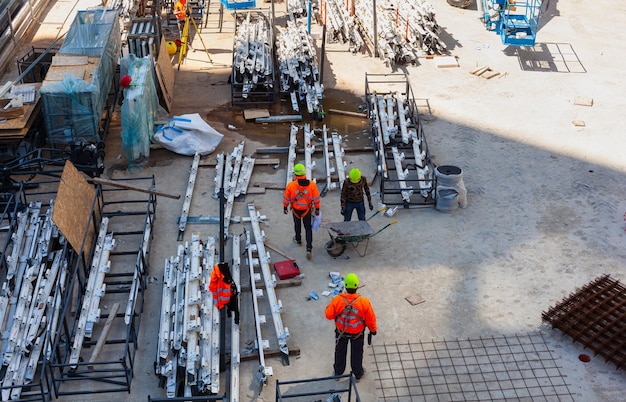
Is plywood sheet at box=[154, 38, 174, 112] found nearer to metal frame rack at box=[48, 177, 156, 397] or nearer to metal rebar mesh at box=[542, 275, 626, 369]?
metal frame rack at box=[48, 177, 156, 397]

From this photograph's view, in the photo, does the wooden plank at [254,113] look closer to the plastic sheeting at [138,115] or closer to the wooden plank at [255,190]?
the plastic sheeting at [138,115]

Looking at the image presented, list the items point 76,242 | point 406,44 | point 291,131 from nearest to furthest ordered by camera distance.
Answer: point 76,242, point 291,131, point 406,44

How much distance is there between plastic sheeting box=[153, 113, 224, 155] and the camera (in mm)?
18859

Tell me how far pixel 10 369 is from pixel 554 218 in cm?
1086

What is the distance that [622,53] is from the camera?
25109 mm

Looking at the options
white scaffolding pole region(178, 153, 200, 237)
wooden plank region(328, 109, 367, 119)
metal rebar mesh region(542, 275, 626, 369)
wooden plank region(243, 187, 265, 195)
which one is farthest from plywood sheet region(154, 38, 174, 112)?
metal rebar mesh region(542, 275, 626, 369)

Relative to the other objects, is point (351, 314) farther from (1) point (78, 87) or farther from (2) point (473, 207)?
(1) point (78, 87)

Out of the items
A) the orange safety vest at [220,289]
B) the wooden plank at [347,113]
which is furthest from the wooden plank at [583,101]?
the orange safety vest at [220,289]

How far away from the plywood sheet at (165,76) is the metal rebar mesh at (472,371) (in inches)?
411

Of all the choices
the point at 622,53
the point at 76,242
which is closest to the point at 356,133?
the point at 76,242

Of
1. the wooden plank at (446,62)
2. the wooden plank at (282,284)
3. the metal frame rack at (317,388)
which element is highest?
the wooden plank at (446,62)

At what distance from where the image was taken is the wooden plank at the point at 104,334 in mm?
12648

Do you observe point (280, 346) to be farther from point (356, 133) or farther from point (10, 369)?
point (356, 133)

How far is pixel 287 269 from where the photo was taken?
48.0ft
